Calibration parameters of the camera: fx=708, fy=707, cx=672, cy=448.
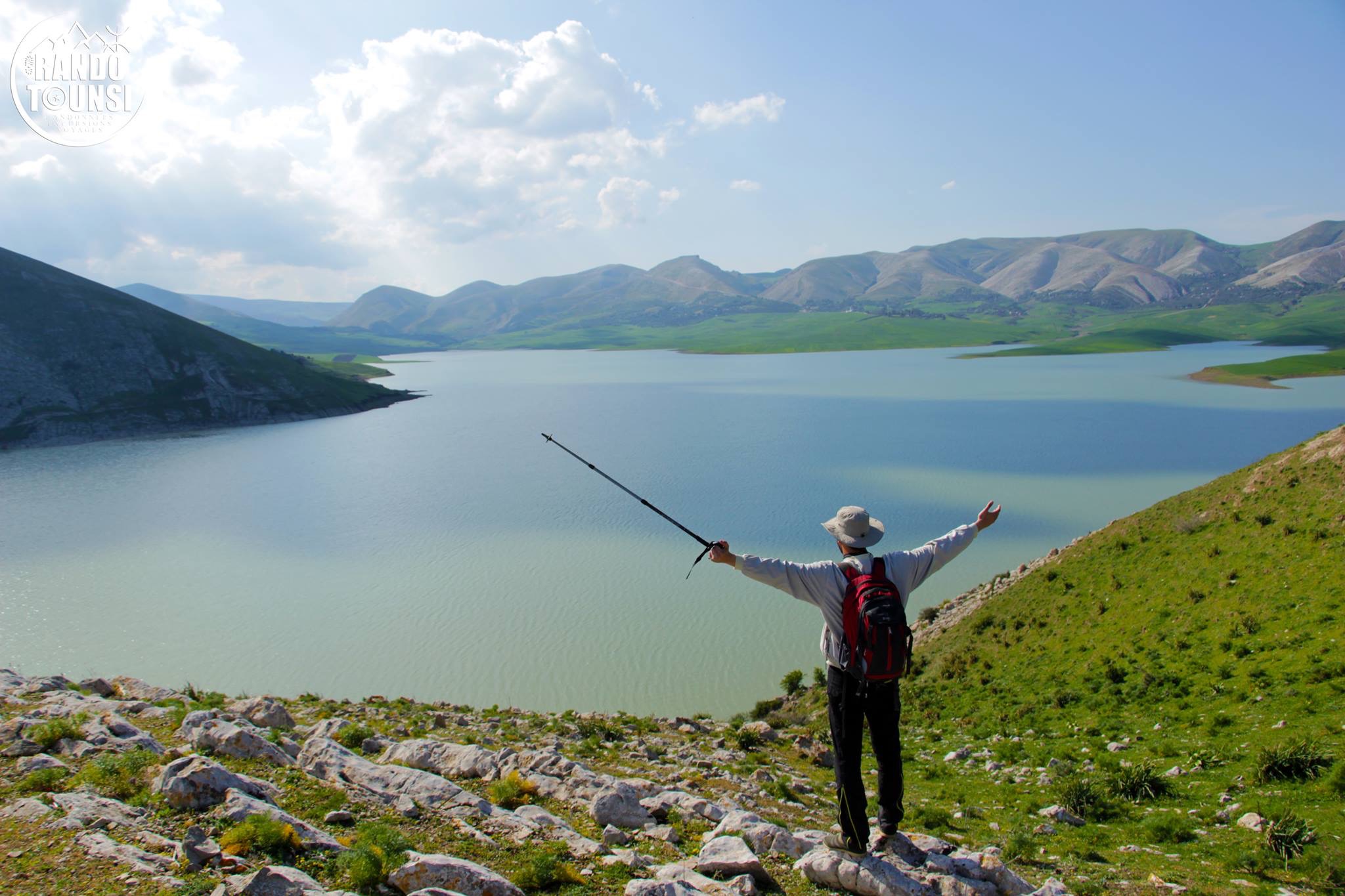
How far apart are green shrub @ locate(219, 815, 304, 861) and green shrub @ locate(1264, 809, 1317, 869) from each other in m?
9.73

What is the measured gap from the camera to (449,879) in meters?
5.88

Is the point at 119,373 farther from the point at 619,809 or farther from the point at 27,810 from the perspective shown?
the point at 619,809

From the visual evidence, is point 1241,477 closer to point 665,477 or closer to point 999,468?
point 999,468

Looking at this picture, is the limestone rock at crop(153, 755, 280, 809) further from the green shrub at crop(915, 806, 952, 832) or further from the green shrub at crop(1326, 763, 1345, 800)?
the green shrub at crop(1326, 763, 1345, 800)

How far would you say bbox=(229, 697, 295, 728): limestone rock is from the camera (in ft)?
40.5

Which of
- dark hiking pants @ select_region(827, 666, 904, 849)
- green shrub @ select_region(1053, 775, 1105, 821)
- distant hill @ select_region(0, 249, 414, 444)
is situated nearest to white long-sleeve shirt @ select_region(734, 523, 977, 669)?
dark hiking pants @ select_region(827, 666, 904, 849)

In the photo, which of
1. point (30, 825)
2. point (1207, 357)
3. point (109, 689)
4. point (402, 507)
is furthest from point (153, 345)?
point (1207, 357)

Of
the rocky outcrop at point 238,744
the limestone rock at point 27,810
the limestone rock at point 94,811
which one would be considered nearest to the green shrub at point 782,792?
the rocky outcrop at point 238,744


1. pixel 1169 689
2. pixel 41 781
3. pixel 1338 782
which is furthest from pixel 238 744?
pixel 1169 689

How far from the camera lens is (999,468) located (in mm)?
54000

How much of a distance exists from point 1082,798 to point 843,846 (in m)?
5.20

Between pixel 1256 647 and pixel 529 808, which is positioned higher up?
pixel 529 808

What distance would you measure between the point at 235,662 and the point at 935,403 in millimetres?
88412

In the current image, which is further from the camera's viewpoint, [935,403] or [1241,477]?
[935,403]
